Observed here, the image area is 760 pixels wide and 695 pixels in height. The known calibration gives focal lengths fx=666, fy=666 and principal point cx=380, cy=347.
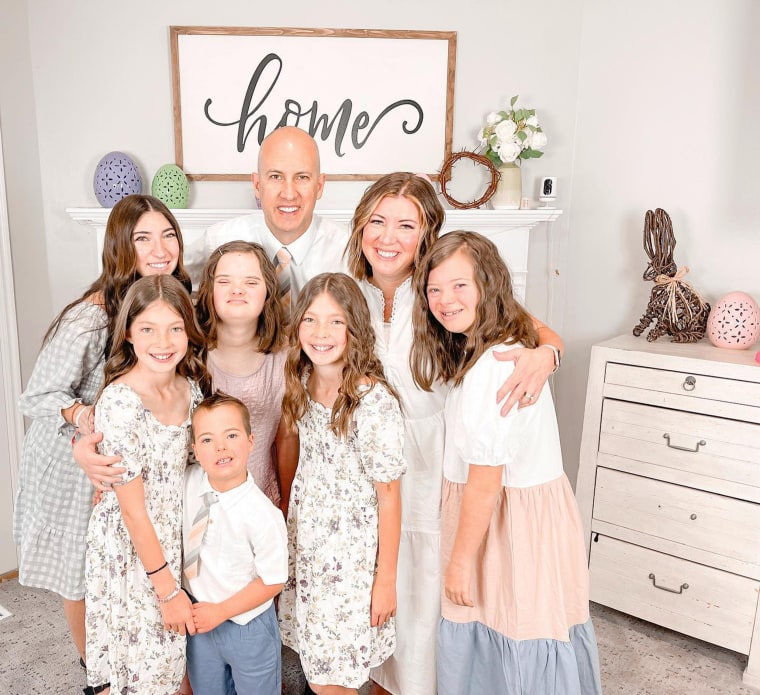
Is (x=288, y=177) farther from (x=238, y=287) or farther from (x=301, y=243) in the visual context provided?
(x=238, y=287)

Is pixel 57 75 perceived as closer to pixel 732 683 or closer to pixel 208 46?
pixel 208 46

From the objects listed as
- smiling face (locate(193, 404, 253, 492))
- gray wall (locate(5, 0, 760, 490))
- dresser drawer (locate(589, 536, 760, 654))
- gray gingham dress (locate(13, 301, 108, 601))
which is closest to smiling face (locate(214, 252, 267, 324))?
smiling face (locate(193, 404, 253, 492))

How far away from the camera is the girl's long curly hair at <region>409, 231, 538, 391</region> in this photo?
1.44 m

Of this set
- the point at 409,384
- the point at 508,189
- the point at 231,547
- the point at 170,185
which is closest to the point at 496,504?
the point at 409,384

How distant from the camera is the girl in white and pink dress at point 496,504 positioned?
4.64ft

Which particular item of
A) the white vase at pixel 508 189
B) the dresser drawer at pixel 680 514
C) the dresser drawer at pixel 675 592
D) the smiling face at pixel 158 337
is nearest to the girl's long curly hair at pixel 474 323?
the smiling face at pixel 158 337

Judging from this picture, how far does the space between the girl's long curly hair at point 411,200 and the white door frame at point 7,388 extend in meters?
1.48

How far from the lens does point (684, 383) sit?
2.03 meters

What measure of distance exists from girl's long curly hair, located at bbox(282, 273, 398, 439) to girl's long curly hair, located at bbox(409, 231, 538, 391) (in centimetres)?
13

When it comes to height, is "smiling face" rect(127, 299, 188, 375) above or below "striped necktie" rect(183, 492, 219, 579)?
above

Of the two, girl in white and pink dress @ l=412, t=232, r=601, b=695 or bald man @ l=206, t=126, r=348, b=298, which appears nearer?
girl in white and pink dress @ l=412, t=232, r=601, b=695

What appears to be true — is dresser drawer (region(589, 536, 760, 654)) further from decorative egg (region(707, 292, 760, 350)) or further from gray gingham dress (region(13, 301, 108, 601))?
gray gingham dress (region(13, 301, 108, 601))

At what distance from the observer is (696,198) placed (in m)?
2.41

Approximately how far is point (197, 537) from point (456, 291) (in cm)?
77
